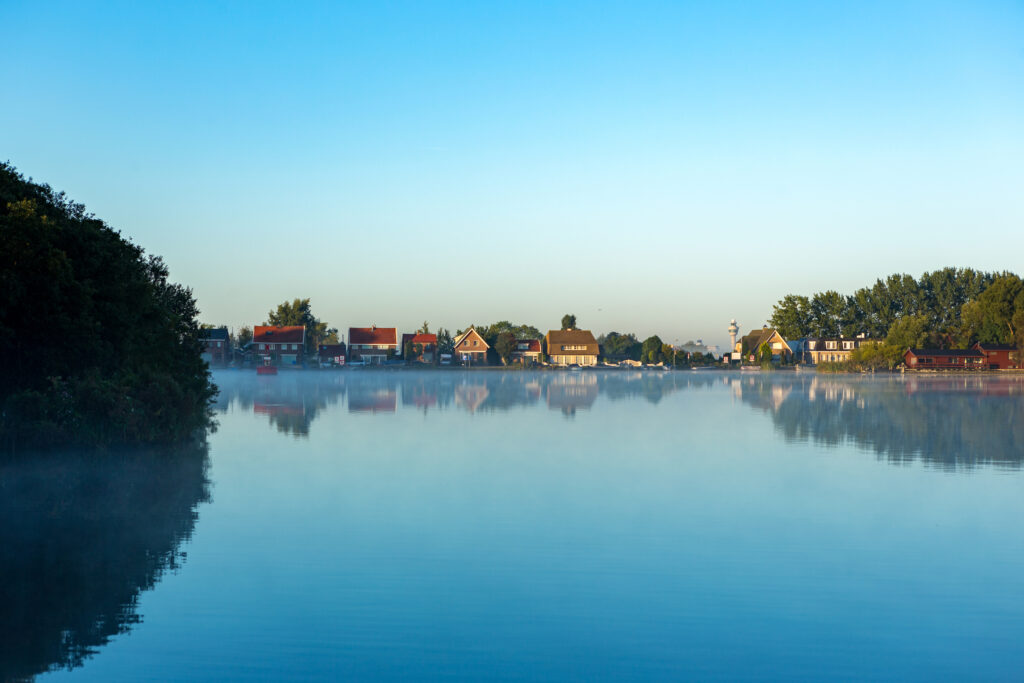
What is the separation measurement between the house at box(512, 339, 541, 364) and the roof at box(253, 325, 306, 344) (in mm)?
31284

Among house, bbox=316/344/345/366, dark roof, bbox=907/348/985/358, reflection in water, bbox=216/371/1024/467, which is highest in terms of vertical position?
dark roof, bbox=907/348/985/358

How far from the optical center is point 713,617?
8.91 metres

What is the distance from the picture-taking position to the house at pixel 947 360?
371 ft

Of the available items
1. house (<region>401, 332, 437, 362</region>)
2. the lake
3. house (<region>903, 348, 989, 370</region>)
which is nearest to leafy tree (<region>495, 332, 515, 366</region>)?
house (<region>401, 332, 437, 362</region>)

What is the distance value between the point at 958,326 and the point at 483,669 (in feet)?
452

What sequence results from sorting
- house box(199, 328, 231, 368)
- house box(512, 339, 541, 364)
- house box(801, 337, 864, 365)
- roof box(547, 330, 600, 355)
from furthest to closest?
roof box(547, 330, 600, 355) < house box(801, 337, 864, 365) < house box(512, 339, 541, 364) < house box(199, 328, 231, 368)

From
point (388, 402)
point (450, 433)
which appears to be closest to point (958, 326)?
point (388, 402)

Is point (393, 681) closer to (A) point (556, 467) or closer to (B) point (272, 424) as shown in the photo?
(A) point (556, 467)

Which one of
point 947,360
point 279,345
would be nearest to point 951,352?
point 947,360

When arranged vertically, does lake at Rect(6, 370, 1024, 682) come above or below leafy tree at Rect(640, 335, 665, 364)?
below

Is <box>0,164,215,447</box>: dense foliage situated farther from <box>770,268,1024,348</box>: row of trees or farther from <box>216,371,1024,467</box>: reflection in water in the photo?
<box>770,268,1024,348</box>: row of trees

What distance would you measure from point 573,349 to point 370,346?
30.7m

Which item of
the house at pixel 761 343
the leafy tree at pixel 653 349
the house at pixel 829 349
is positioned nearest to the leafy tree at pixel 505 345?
the leafy tree at pixel 653 349

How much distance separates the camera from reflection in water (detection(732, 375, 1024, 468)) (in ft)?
73.8
